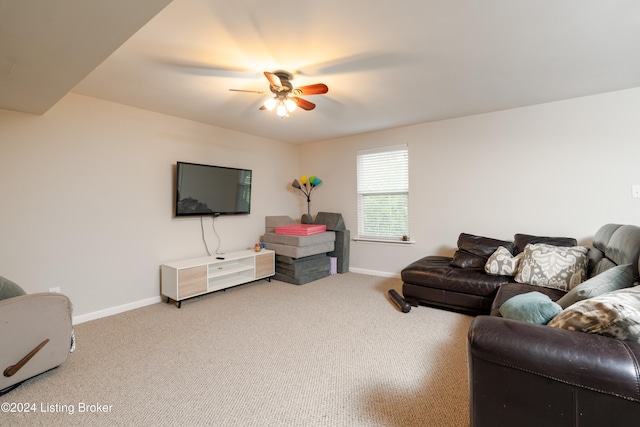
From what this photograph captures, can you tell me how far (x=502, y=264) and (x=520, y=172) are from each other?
131 centimetres

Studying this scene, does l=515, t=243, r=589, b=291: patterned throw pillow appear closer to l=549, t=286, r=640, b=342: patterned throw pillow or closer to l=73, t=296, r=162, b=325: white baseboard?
l=549, t=286, r=640, b=342: patterned throw pillow

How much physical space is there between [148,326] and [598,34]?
436cm

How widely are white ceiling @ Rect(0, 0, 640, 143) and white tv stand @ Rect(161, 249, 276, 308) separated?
188cm

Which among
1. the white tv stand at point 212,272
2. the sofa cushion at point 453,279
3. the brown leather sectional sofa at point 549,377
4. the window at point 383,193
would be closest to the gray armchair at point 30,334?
the white tv stand at point 212,272

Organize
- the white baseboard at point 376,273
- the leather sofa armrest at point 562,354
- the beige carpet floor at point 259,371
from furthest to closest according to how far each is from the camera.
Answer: the white baseboard at point 376,273 → the beige carpet floor at point 259,371 → the leather sofa armrest at point 562,354

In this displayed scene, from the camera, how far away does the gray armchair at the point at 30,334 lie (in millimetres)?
1686

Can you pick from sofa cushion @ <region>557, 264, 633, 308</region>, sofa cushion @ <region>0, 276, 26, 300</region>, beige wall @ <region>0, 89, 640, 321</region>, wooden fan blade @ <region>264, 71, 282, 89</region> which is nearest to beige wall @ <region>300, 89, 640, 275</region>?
beige wall @ <region>0, 89, 640, 321</region>

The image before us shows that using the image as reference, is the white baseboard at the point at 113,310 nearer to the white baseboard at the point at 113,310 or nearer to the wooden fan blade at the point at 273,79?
the white baseboard at the point at 113,310

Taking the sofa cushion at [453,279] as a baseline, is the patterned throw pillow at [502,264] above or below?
above

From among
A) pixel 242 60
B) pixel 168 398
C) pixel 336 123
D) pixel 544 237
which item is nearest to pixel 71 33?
pixel 242 60

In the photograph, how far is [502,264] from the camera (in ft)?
9.12

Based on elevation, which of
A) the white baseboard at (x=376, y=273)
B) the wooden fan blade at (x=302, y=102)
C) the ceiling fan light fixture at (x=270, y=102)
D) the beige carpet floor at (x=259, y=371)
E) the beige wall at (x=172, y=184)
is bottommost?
the beige carpet floor at (x=259, y=371)

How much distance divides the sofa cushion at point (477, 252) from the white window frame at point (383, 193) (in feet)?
3.40

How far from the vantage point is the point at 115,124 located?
10.1 ft
